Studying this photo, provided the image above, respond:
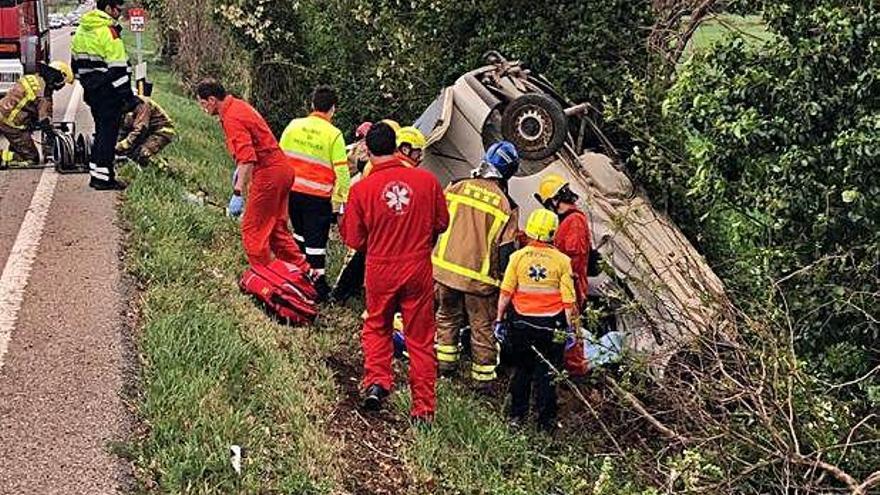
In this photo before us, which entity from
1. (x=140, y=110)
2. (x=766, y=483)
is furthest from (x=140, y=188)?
(x=766, y=483)

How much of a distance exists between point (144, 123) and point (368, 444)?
5940 mm

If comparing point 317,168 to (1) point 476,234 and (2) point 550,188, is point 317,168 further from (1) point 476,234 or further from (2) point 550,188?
(2) point 550,188

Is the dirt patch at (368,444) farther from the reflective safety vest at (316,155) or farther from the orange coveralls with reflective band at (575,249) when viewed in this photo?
the reflective safety vest at (316,155)

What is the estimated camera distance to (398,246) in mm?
6113

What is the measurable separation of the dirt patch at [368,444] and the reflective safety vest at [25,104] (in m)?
5.95

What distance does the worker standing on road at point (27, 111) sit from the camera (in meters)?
11.1

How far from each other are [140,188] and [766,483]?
668cm

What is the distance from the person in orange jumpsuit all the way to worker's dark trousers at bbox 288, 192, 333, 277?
0.38 meters


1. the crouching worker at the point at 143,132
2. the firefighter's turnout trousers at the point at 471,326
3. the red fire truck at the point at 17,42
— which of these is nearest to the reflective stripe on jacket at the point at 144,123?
the crouching worker at the point at 143,132

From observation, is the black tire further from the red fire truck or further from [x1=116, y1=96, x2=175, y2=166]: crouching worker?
the red fire truck

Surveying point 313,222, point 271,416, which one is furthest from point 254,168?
point 271,416

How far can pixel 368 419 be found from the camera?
6.36 metres

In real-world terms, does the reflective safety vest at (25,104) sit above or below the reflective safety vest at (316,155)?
below

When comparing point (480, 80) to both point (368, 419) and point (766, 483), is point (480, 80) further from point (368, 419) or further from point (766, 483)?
point (766, 483)
